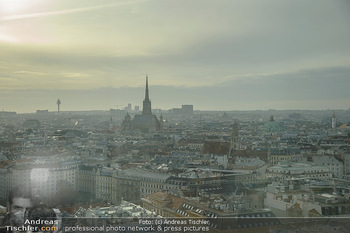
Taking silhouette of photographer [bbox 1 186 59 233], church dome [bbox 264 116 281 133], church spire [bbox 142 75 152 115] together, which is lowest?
silhouette of photographer [bbox 1 186 59 233]

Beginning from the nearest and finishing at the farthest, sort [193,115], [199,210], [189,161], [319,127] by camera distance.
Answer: [199,210], [189,161], [319,127], [193,115]

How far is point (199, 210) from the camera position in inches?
375

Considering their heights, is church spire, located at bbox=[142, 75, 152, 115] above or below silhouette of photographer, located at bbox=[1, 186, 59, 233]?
above

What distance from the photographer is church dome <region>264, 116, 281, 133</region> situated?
44.2 m

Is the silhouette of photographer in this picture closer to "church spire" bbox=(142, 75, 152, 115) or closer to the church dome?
the church dome

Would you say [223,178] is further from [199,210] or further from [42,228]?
[42,228]

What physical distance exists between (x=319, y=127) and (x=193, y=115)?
68.4 ft

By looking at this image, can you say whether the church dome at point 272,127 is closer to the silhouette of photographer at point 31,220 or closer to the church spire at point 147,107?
the church spire at point 147,107

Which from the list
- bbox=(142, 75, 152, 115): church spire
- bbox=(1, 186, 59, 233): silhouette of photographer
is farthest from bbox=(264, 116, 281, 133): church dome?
bbox=(1, 186, 59, 233): silhouette of photographer

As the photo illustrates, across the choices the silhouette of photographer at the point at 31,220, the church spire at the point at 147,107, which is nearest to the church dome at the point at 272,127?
the church spire at the point at 147,107

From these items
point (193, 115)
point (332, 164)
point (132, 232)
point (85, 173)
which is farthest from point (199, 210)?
point (193, 115)

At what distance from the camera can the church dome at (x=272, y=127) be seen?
44.2 m

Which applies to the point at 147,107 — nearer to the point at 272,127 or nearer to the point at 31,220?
the point at 272,127

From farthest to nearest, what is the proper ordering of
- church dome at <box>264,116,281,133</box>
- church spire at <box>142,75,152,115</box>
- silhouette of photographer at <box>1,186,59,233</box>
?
1. church spire at <box>142,75,152,115</box>
2. church dome at <box>264,116,281,133</box>
3. silhouette of photographer at <box>1,186,59,233</box>
